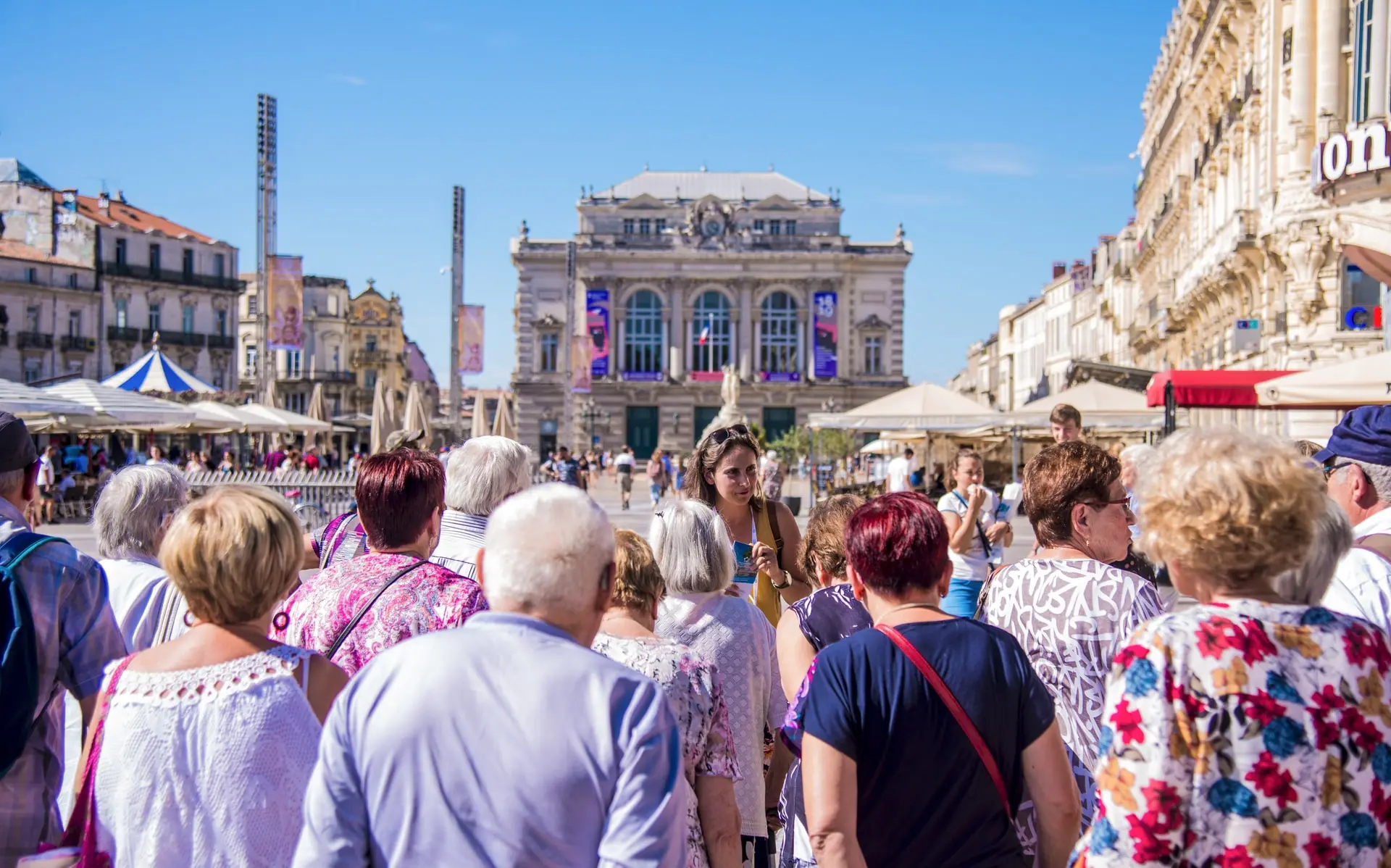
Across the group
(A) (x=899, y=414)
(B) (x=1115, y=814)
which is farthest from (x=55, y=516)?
(B) (x=1115, y=814)

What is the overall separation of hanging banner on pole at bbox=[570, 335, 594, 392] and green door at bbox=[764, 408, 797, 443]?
16345 mm

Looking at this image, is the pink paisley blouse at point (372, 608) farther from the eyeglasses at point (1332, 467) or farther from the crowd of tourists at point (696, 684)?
the eyeglasses at point (1332, 467)

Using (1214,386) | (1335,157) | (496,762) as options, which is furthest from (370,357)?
(496,762)

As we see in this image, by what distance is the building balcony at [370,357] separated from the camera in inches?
3051

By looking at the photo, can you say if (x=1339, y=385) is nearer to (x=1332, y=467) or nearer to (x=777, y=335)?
(x=1332, y=467)

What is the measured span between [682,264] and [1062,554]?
5810 cm

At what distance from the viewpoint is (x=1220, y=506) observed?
236cm

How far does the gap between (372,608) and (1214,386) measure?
11.1 meters

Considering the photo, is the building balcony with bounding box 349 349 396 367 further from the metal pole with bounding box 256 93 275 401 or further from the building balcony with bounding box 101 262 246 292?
the metal pole with bounding box 256 93 275 401

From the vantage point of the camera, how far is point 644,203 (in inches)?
2457

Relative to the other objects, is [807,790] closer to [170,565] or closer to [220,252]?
[170,565]

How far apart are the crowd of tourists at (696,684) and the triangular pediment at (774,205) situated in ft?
195

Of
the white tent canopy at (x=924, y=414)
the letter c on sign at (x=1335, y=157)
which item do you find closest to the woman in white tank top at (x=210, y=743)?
the letter c on sign at (x=1335, y=157)

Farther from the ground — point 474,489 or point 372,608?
point 474,489
